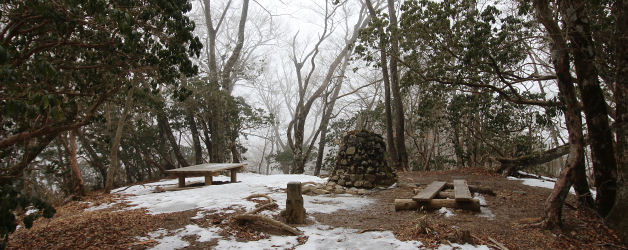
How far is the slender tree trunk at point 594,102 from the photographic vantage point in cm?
430

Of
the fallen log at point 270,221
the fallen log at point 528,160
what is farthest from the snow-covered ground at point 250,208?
the fallen log at point 528,160

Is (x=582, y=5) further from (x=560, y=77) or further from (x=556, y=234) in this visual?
(x=556, y=234)

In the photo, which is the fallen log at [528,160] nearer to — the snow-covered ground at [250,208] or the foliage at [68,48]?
the snow-covered ground at [250,208]

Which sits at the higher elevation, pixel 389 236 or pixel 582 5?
pixel 582 5

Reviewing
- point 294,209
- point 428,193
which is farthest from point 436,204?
A: point 294,209

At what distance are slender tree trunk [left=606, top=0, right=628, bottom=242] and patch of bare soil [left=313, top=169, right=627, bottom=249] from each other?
19 cm

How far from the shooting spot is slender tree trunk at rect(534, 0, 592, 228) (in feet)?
13.3

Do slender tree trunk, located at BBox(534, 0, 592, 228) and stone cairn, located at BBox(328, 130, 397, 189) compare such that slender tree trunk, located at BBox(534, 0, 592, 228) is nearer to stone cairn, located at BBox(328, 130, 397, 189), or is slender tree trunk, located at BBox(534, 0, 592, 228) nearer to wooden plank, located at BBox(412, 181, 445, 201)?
wooden plank, located at BBox(412, 181, 445, 201)

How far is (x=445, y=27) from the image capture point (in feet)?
20.9

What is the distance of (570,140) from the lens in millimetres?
4316

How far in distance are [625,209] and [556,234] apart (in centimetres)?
88

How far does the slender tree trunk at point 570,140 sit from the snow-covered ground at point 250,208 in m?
→ 1.32

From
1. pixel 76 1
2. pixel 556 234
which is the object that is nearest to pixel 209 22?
pixel 76 1

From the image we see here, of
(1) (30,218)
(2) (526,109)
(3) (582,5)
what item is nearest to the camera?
(1) (30,218)
